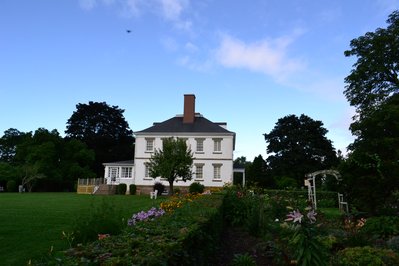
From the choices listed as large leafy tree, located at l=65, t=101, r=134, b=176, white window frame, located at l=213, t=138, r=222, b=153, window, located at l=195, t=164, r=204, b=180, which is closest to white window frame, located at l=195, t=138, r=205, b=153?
white window frame, located at l=213, t=138, r=222, b=153

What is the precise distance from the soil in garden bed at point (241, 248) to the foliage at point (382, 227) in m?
2.83

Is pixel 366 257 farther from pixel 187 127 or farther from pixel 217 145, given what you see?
pixel 187 127

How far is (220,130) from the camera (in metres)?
41.0

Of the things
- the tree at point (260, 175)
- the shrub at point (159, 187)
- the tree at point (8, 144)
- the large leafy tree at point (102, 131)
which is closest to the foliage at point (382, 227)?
the shrub at point (159, 187)

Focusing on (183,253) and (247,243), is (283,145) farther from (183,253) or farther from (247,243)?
(183,253)

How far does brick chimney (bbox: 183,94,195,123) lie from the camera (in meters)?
43.5

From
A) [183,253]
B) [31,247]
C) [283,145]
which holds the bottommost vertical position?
[31,247]

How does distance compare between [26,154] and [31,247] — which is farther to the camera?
[26,154]

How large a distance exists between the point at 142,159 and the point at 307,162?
2291cm

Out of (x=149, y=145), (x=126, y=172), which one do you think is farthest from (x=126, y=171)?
(x=149, y=145)

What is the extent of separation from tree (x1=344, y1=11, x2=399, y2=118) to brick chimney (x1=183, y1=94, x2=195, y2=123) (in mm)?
18480

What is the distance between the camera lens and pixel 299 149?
50.7 meters

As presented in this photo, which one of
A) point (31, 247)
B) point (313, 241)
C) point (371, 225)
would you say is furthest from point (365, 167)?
point (31, 247)

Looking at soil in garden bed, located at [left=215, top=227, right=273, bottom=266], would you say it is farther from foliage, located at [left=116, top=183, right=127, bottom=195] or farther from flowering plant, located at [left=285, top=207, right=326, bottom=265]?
foliage, located at [left=116, top=183, right=127, bottom=195]
